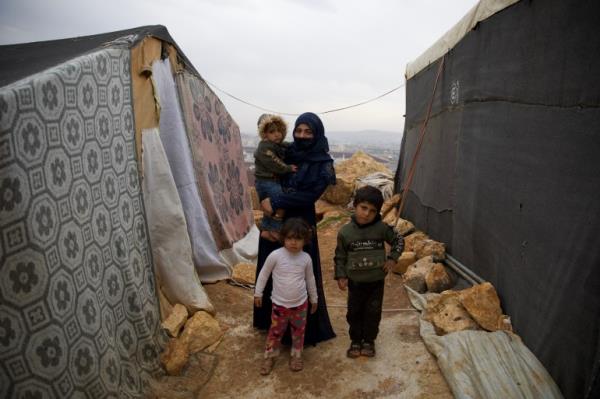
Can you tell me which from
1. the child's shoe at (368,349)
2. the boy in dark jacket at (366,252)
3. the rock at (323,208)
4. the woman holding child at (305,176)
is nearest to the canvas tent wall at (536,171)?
the boy in dark jacket at (366,252)

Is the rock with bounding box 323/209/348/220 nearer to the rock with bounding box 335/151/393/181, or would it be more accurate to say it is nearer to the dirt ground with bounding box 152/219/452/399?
the rock with bounding box 335/151/393/181

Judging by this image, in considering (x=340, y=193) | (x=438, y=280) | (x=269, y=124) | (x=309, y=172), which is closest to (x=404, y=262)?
(x=438, y=280)

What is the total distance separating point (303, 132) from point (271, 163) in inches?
12.1

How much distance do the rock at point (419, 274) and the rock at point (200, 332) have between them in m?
2.03

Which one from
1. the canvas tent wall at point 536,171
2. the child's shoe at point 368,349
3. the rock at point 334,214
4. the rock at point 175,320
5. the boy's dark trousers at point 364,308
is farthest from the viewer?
the rock at point 334,214

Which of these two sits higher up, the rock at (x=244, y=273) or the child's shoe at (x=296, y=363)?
the rock at (x=244, y=273)

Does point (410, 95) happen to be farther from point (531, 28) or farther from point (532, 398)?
point (532, 398)

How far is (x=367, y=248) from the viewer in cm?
265

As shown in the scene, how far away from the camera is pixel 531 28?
272 cm

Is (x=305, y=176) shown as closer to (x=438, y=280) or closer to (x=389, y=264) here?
(x=389, y=264)

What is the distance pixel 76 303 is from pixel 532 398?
8.54 ft

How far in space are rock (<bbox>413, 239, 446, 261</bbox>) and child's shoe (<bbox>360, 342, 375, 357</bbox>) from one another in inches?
73.7

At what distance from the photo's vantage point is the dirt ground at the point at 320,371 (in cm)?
253

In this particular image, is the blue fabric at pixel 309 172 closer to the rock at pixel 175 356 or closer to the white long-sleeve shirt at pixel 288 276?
the white long-sleeve shirt at pixel 288 276
